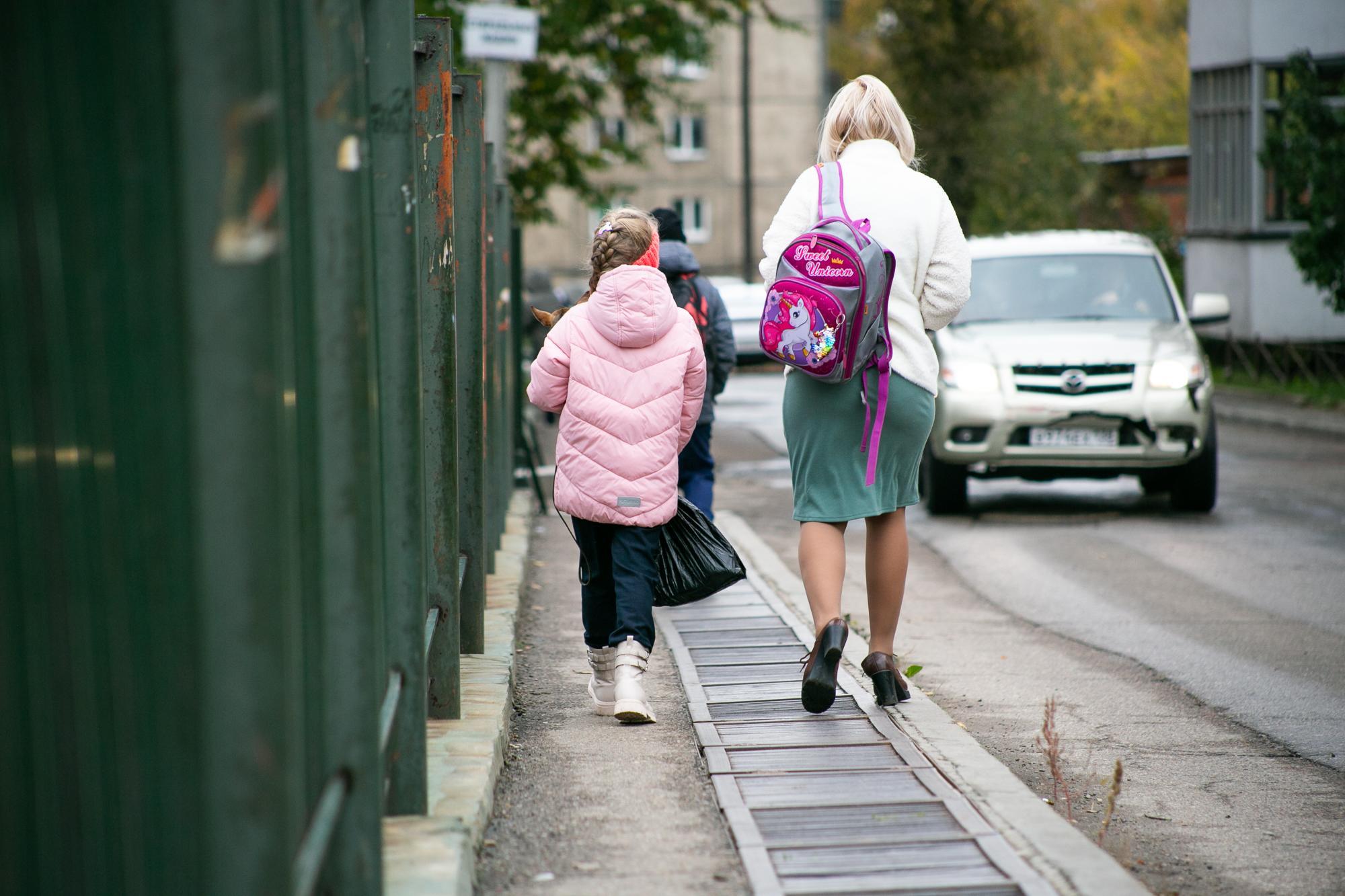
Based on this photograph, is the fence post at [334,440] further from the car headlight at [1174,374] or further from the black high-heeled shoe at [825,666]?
Answer: the car headlight at [1174,374]

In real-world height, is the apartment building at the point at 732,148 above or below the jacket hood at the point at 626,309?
above

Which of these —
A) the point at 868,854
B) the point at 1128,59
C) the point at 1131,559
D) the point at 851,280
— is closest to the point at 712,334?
the point at 1131,559

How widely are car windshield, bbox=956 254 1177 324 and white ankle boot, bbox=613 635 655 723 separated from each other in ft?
22.8

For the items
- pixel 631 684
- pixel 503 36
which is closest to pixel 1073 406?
pixel 503 36

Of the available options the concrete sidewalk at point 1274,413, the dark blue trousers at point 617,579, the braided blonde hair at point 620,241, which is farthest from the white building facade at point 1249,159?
the dark blue trousers at point 617,579

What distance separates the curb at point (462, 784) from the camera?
10.6ft

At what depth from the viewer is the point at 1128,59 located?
56000 mm

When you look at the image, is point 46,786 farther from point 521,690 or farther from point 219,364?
point 521,690

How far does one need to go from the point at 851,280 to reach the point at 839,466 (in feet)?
1.92

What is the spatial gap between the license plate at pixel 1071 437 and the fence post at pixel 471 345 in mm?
5120

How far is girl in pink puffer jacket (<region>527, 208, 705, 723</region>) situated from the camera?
4945 millimetres

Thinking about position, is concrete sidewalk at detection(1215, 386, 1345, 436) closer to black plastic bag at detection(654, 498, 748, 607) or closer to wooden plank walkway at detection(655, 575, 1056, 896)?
wooden plank walkway at detection(655, 575, 1056, 896)

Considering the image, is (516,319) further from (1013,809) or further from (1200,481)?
(1013,809)

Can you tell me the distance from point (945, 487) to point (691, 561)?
5765 mm
